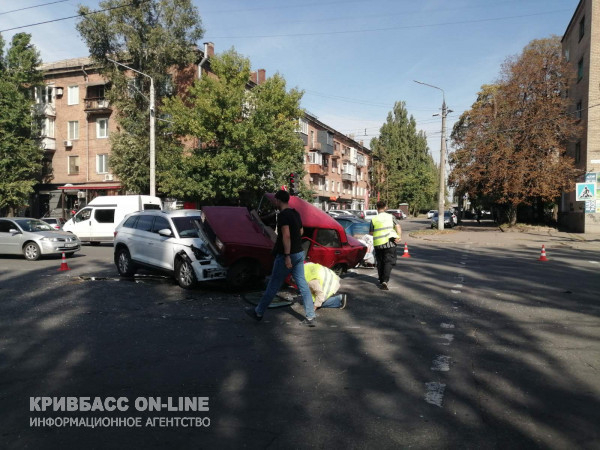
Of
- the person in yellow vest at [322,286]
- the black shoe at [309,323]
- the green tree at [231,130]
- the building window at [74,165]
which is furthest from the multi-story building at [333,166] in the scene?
the black shoe at [309,323]

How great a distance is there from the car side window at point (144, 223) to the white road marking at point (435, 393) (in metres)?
7.80

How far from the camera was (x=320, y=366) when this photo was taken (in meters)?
4.97

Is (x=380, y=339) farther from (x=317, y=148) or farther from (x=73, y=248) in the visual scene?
(x=317, y=148)

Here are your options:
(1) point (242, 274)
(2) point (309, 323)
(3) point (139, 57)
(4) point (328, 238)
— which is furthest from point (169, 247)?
(3) point (139, 57)

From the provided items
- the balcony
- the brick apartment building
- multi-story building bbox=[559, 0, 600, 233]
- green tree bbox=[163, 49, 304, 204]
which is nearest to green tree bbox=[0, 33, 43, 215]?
the brick apartment building

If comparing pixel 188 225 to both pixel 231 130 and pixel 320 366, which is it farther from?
pixel 231 130

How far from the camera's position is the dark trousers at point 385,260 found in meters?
9.63

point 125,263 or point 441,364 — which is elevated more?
point 125,263

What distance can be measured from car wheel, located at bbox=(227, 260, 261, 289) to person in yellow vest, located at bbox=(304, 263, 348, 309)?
193cm

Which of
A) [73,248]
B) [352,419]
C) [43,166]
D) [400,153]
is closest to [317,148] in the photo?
[400,153]

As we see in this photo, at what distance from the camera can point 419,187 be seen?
80125mm

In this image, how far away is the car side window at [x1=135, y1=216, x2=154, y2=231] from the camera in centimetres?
1071

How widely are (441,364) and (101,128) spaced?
40.6 m

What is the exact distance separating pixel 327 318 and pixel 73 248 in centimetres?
1156
